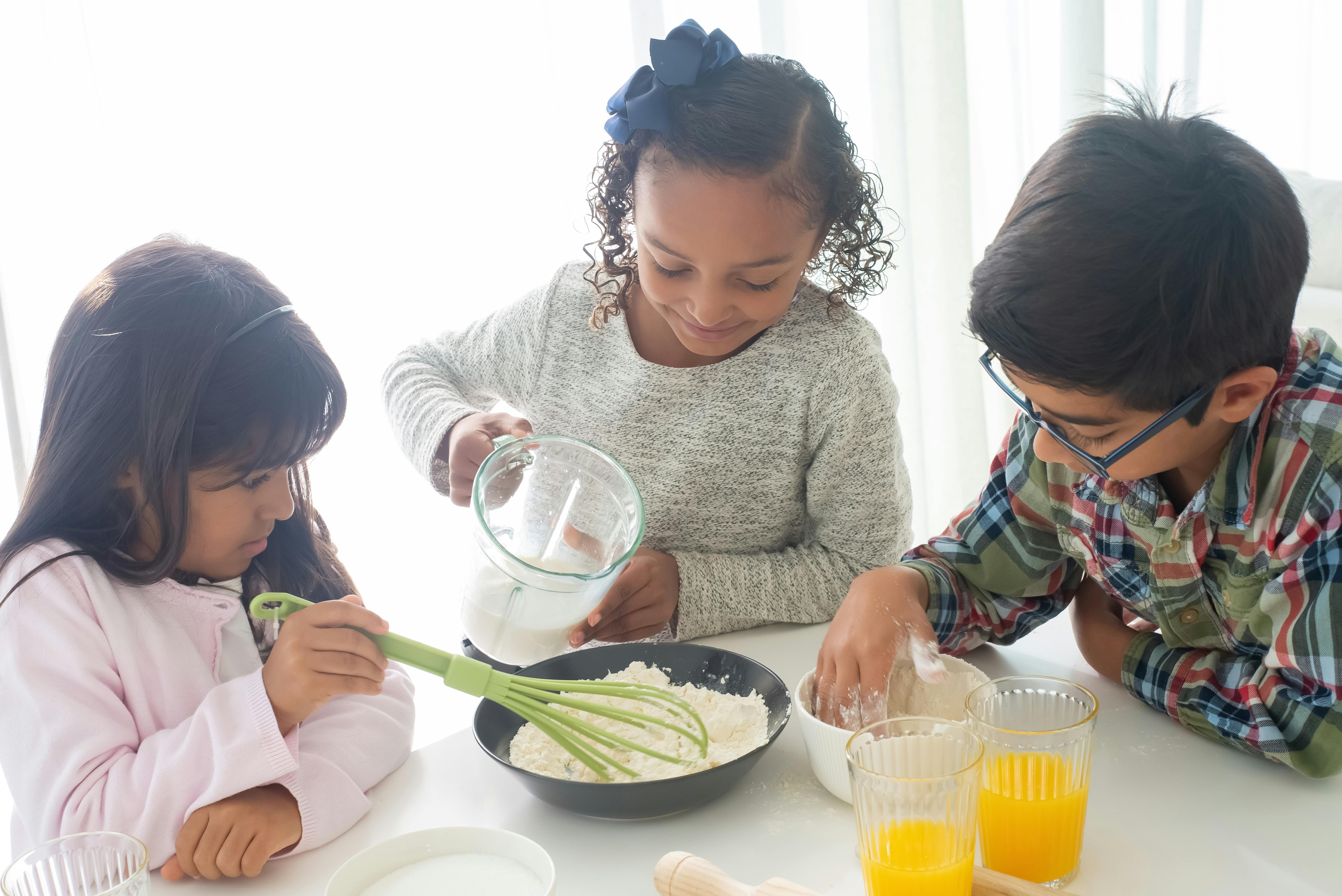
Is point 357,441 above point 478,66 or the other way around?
the other way around

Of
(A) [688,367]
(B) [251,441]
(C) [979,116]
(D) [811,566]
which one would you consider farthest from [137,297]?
(C) [979,116]

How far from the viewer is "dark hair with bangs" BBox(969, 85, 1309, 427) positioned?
81cm

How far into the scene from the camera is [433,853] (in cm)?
76

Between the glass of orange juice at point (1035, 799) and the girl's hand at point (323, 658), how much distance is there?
52cm

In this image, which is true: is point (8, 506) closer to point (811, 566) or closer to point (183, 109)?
point (183, 109)

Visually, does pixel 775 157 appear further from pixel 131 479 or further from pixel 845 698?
pixel 131 479

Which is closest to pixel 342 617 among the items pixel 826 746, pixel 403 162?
pixel 826 746

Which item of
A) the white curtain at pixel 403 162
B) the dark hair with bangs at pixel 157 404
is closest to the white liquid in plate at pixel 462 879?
the dark hair with bangs at pixel 157 404

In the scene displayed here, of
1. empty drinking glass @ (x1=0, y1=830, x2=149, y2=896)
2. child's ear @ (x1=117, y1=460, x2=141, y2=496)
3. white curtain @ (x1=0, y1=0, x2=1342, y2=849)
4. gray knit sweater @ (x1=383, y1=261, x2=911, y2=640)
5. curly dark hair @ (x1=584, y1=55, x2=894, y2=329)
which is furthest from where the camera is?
white curtain @ (x1=0, y1=0, x2=1342, y2=849)

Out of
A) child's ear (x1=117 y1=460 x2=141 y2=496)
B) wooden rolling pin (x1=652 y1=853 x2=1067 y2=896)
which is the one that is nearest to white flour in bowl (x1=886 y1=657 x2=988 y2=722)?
wooden rolling pin (x1=652 y1=853 x2=1067 y2=896)

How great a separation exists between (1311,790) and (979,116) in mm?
2483

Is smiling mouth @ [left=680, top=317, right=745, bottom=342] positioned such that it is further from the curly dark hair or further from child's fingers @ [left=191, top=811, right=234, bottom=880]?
child's fingers @ [left=191, top=811, right=234, bottom=880]

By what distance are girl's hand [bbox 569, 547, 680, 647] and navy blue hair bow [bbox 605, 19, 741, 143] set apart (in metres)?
0.55

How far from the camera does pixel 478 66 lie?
2.12m
